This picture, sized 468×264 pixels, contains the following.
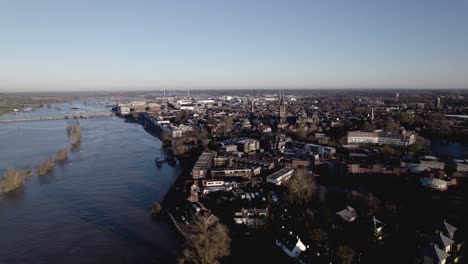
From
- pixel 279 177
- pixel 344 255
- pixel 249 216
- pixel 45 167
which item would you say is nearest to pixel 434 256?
pixel 344 255

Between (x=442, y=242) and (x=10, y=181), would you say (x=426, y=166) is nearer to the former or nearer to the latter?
(x=442, y=242)

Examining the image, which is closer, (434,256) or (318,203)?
(434,256)

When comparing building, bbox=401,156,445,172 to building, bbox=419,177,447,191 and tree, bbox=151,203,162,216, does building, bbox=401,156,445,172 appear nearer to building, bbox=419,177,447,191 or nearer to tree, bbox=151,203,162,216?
building, bbox=419,177,447,191

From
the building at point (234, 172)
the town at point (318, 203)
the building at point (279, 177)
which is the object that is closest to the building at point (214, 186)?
the town at point (318, 203)

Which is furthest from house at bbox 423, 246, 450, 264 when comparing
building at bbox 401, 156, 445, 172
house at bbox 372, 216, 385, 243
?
building at bbox 401, 156, 445, 172

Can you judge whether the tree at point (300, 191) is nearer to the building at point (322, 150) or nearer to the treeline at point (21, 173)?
the building at point (322, 150)

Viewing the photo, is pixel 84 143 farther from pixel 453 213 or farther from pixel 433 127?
pixel 433 127
